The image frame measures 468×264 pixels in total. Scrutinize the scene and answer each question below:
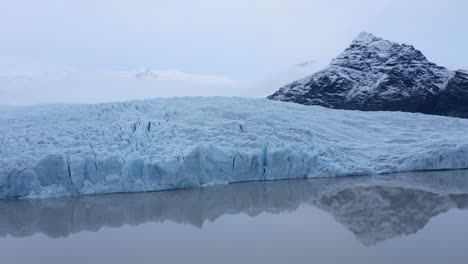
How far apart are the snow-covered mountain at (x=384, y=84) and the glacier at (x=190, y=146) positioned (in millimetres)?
6547

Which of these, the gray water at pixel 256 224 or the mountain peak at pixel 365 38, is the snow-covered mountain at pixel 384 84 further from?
the gray water at pixel 256 224

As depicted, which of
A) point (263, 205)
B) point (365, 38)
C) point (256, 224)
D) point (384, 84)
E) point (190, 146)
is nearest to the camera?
point (256, 224)

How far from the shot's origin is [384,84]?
19.8 meters

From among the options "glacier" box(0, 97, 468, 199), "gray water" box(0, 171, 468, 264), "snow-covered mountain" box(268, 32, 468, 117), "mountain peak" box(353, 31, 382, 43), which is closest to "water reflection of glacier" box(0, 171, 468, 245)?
"gray water" box(0, 171, 468, 264)

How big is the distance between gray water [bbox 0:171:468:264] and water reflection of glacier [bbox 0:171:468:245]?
0.05 ft

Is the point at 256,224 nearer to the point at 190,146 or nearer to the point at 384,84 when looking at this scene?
the point at 190,146

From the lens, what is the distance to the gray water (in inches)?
189

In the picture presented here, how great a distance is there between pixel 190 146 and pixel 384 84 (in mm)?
13219

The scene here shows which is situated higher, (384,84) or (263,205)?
(384,84)

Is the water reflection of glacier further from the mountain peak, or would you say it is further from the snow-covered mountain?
the mountain peak

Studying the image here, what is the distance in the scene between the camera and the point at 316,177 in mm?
9789

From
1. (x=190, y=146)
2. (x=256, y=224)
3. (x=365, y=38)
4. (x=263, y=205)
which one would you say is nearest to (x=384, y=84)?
(x=365, y=38)

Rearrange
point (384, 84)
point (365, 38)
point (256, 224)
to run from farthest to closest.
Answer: point (365, 38)
point (384, 84)
point (256, 224)

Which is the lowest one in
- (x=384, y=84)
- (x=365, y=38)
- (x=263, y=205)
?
(x=263, y=205)
